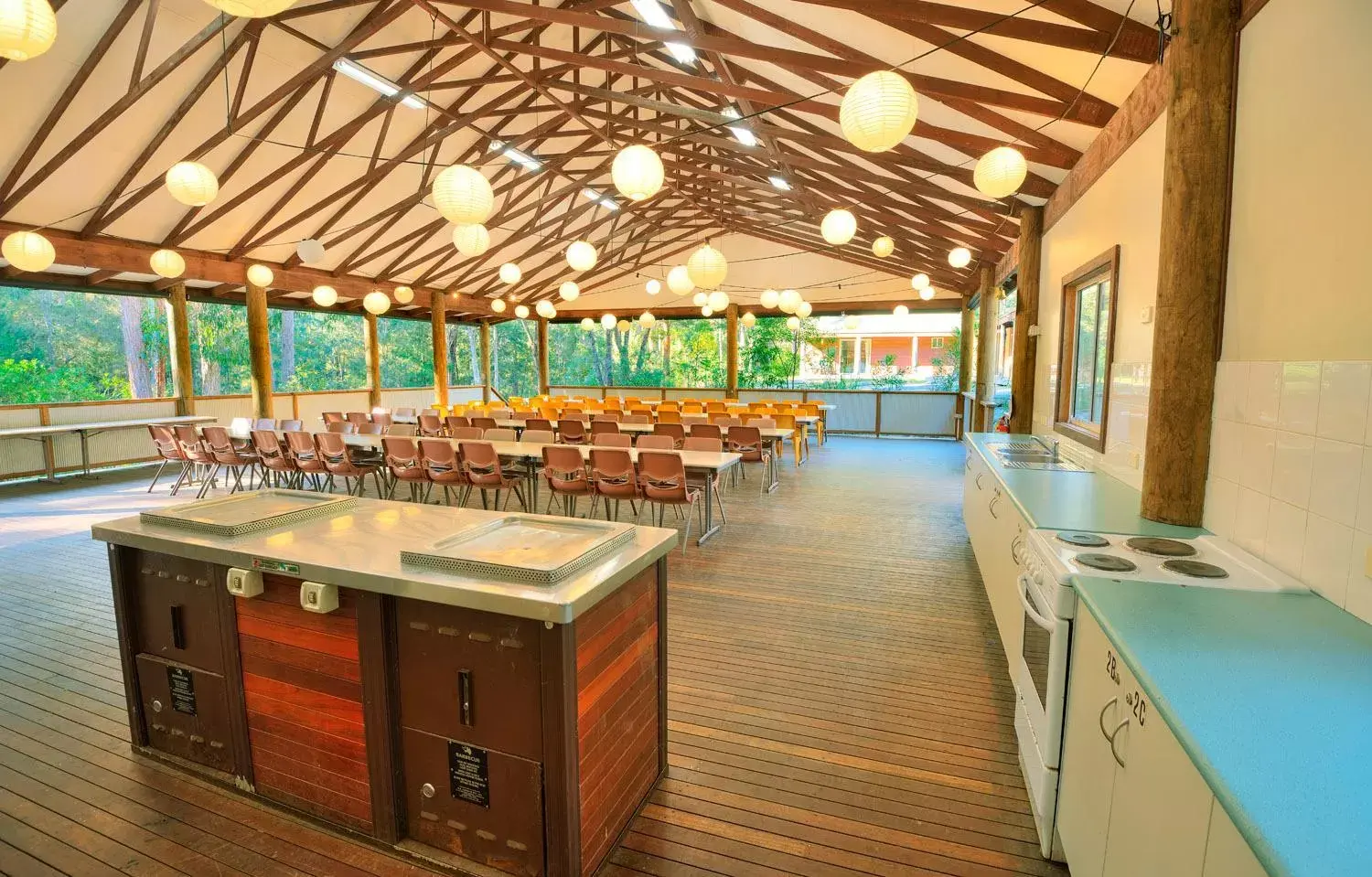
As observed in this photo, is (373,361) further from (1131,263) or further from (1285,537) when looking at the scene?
(1285,537)

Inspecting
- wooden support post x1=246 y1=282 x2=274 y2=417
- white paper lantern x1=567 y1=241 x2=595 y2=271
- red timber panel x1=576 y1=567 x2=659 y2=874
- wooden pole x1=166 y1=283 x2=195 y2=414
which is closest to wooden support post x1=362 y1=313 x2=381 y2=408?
wooden support post x1=246 y1=282 x2=274 y2=417

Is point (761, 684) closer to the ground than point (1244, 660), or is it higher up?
closer to the ground

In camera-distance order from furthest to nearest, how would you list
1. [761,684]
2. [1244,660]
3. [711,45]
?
[711,45]
[761,684]
[1244,660]

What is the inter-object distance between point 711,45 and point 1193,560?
4.57 m

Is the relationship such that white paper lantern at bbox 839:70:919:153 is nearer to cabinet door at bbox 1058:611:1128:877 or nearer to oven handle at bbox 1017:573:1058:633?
oven handle at bbox 1017:573:1058:633

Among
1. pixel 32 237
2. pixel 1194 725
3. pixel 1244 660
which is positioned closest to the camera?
pixel 1194 725

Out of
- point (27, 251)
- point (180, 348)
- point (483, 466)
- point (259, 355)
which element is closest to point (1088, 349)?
point (483, 466)

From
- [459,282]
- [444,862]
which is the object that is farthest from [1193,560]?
[459,282]

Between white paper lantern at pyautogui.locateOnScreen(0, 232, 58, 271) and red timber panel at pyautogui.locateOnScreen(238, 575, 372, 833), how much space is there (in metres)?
6.20

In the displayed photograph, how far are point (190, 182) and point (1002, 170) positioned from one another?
18.7 feet

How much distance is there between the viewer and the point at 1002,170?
3922mm

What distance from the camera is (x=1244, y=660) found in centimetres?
143

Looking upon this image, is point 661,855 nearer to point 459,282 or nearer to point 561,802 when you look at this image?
point 561,802

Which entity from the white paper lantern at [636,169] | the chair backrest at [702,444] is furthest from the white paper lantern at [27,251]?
the chair backrest at [702,444]
